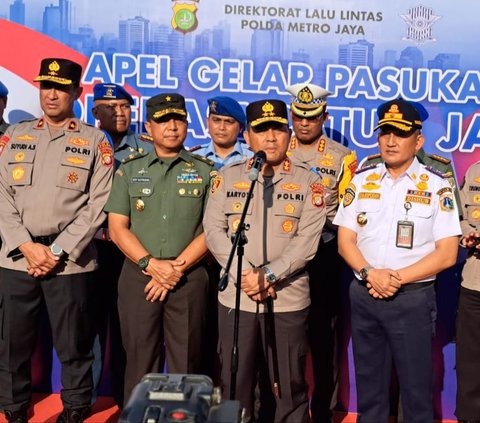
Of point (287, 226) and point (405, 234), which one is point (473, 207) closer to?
point (405, 234)

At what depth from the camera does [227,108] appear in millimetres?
4359

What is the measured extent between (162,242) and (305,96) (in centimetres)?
117

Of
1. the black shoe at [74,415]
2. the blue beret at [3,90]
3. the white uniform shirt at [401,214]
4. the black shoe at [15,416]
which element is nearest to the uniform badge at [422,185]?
the white uniform shirt at [401,214]

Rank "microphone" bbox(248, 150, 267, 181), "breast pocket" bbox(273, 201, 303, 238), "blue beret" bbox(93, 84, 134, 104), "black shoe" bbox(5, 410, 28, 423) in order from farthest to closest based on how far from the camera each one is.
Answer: "blue beret" bbox(93, 84, 134, 104) → "black shoe" bbox(5, 410, 28, 423) → "breast pocket" bbox(273, 201, 303, 238) → "microphone" bbox(248, 150, 267, 181)

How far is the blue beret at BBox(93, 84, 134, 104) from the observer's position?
4.56m

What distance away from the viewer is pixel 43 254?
12.6 ft

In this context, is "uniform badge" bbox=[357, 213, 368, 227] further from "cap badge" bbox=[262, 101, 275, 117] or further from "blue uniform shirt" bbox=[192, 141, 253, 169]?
"blue uniform shirt" bbox=[192, 141, 253, 169]

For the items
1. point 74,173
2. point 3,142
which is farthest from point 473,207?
point 3,142

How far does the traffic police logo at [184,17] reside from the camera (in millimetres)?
4703

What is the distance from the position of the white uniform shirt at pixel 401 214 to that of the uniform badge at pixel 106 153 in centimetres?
126

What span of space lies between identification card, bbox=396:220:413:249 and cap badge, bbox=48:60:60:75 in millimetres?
1892

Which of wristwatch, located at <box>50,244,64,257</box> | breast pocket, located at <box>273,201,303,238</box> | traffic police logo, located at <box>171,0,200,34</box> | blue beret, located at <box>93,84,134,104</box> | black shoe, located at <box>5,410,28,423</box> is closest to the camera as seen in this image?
breast pocket, located at <box>273,201,303,238</box>

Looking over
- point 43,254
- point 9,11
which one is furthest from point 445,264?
point 9,11

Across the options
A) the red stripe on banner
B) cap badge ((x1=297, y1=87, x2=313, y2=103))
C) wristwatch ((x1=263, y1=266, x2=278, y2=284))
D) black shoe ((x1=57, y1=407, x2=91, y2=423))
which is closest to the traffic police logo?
the red stripe on banner
